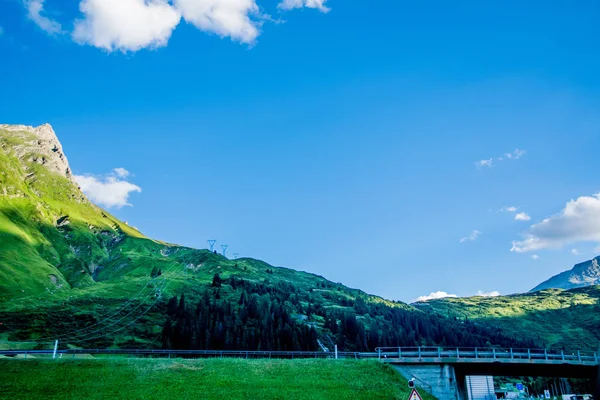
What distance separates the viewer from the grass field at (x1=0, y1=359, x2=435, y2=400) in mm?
37312

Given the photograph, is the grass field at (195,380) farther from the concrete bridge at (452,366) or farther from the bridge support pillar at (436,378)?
the concrete bridge at (452,366)

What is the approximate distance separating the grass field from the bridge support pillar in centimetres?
408

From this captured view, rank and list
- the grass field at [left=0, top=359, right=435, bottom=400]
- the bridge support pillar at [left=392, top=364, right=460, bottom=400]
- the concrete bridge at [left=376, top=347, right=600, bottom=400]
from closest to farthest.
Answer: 1. the grass field at [left=0, top=359, right=435, bottom=400]
2. the bridge support pillar at [left=392, top=364, right=460, bottom=400]
3. the concrete bridge at [left=376, top=347, right=600, bottom=400]

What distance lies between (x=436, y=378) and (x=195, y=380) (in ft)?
93.8

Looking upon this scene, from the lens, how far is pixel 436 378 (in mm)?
52656

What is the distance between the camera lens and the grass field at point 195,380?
3731cm

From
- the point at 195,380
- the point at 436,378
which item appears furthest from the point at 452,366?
the point at 195,380

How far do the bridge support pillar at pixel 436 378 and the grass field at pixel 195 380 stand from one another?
408cm

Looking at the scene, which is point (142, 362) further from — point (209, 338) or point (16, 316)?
point (16, 316)

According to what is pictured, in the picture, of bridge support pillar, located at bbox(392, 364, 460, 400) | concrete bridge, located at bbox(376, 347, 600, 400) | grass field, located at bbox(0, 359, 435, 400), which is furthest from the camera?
concrete bridge, located at bbox(376, 347, 600, 400)

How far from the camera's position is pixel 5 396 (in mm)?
34312

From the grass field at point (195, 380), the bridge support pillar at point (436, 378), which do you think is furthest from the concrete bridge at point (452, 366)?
the grass field at point (195, 380)

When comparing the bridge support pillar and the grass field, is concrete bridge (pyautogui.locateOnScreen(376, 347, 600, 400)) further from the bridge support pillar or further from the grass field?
the grass field

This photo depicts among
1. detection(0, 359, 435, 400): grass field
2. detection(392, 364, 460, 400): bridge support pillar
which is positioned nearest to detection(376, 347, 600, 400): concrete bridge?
detection(392, 364, 460, 400): bridge support pillar
